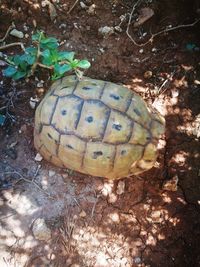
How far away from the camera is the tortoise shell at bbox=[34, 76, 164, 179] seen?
2607 millimetres

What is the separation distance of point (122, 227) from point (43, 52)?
4.37 ft

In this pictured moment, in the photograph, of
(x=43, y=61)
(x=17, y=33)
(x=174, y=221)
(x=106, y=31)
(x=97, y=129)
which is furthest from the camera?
(x=106, y=31)

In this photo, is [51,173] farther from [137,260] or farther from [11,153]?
[137,260]

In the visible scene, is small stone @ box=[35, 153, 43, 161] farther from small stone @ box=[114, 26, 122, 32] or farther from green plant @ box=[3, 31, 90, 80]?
small stone @ box=[114, 26, 122, 32]

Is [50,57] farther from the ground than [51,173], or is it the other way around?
[50,57]

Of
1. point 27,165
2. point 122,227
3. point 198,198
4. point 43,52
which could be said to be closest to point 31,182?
point 27,165

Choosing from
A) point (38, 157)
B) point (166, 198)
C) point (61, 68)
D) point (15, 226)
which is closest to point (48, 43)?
point (61, 68)

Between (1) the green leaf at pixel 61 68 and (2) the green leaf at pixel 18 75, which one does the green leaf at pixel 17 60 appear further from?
(1) the green leaf at pixel 61 68

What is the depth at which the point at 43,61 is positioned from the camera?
284 centimetres

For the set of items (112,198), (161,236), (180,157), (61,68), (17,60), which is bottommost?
(161,236)

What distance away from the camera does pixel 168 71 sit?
3342 mm

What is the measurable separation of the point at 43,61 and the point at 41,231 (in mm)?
1158

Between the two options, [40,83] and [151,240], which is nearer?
[151,240]

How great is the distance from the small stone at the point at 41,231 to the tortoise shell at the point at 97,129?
1.41ft
